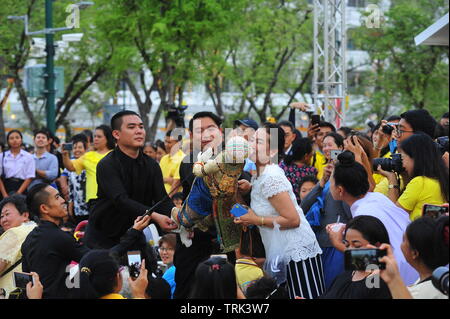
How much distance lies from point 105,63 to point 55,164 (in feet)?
41.4

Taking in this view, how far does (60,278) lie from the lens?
561 centimetres

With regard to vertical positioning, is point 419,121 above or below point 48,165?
above

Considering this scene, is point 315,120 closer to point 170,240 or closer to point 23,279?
point 170,240

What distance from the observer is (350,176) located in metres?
5.47

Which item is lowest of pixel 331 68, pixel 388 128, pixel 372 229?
pixel 372 229

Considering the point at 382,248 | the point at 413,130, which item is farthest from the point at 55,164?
the point at 382,248

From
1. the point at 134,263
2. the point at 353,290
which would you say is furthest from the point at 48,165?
the point at 353,290

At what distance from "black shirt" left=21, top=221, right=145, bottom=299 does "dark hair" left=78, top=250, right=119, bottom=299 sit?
1.25 feet

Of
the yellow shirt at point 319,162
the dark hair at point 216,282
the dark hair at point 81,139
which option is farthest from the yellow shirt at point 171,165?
the dark hair at point 216,282

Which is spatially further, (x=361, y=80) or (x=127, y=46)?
(x=361, y=80)

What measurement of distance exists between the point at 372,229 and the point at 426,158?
101cm

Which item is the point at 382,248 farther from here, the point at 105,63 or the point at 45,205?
the point at 105,63

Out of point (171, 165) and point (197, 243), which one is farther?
point (171, 165)

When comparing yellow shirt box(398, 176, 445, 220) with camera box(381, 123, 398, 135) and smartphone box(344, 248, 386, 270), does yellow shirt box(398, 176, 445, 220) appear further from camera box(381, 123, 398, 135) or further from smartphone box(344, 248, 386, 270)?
camera box(381, 123, 398, 135)
